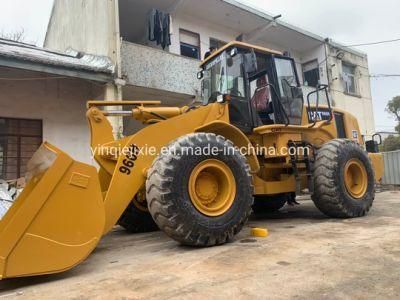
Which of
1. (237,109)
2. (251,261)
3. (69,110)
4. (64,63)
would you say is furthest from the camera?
(69,110)

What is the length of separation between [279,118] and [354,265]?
3.08 metres

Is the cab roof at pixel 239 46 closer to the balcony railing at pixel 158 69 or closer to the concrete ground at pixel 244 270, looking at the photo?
the concrete ground at pixel 244 270

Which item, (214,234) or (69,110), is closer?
(214,234)

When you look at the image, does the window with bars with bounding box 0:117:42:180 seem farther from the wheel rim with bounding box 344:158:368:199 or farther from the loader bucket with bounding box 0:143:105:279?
the wheel rim with bounding box 344:158:368:199

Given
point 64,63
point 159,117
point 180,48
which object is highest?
point 180,48

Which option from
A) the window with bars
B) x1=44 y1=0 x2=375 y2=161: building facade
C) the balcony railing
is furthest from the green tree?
the window with bars

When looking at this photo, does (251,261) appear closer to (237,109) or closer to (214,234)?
(214,234)

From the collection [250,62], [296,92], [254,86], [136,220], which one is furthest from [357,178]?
[136,220]

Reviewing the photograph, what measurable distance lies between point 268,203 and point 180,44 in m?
7.76

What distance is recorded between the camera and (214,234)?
4.32 m

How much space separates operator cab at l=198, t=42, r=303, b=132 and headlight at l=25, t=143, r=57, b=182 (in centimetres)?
286

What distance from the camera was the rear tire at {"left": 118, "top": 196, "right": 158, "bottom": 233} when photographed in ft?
18.8

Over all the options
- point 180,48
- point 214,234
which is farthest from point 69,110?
point 214,234

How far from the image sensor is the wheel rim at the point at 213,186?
14.6ft
